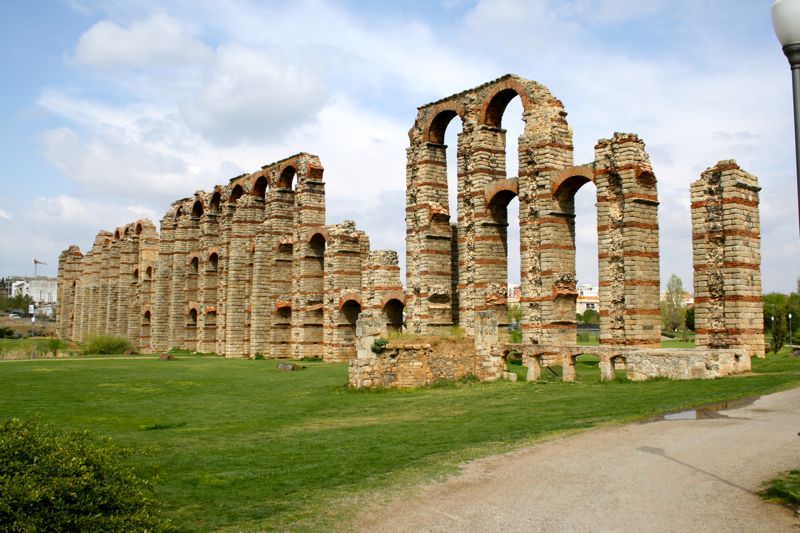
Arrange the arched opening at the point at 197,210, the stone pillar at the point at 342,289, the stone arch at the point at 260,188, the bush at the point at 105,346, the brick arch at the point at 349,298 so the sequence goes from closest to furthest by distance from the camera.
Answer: the brick arch at the point at 349,298 → the stone pillar at the point at 342,289 → the stone arch at the point at 260,188 → the bush at the point at 105,346 → the arched opening at the point at 197,210

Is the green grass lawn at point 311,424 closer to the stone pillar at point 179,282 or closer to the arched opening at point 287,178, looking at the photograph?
the arched opening at point 287,178

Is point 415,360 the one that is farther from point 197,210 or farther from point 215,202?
point 197,210

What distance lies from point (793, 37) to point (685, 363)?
11804 millimetres

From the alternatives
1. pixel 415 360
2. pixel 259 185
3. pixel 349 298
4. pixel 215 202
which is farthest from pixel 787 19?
pixel 215 202

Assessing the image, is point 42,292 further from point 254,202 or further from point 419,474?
point 419,474

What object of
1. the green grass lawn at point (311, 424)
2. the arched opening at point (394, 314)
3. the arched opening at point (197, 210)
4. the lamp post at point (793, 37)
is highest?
the arched opening at point (197, 210)

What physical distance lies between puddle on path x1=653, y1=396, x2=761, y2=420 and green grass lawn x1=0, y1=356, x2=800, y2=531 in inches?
11.6

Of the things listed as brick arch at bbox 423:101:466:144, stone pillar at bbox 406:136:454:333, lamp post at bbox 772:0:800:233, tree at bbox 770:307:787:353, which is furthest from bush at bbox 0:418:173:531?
tree at bbox 770:307:787:353

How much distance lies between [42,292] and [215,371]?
483 ft

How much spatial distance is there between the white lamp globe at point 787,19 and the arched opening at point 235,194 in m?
40.1

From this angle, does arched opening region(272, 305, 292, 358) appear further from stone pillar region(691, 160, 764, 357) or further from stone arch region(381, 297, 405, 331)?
stone pillar region(691, 160, 764, 357)

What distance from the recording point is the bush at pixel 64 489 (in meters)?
4.85

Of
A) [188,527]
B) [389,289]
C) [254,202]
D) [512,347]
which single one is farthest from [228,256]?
[188,527]

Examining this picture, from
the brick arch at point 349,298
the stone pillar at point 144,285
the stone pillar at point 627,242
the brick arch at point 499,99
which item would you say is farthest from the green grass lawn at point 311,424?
the stone pillar at point 144,285
